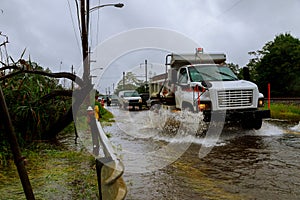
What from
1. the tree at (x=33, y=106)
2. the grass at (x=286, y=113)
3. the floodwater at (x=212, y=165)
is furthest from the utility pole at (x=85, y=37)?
the grass at (x=286, y=113)

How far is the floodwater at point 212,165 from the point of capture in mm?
4137

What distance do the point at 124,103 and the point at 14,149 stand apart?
2699cm

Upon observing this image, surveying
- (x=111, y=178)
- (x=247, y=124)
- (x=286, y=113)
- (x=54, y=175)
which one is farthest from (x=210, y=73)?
(x=111, y=178)

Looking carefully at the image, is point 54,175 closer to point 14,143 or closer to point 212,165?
point 212,165

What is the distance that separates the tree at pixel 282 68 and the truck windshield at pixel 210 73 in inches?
945

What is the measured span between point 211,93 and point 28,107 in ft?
15.8

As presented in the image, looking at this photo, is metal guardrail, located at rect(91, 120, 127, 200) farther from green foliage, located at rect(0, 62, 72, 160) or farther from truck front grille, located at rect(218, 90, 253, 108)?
truck front grille, located at rect(218, 90, 253, 108)

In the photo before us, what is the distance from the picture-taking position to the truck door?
401 inches

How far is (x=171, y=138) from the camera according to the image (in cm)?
909

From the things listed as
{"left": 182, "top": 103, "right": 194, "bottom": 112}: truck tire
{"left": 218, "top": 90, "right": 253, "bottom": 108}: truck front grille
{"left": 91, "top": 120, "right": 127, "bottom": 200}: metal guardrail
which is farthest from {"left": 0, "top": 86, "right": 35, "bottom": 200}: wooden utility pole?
{"left": 182, "top": 103, "right": 194, "bottom": 112}: truck tire

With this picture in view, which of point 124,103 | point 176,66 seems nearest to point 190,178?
point 176,66

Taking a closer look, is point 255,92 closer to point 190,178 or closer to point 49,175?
point 190,178

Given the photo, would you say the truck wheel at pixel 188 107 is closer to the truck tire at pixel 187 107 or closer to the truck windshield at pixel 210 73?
the truck tire at pixel 187 107

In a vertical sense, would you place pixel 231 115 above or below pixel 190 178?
above
